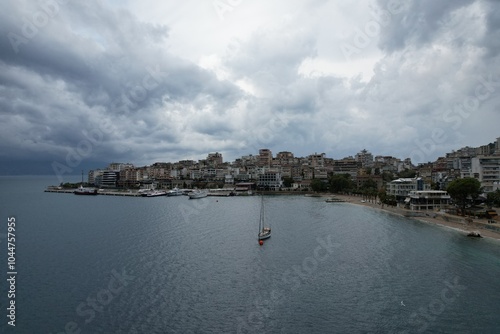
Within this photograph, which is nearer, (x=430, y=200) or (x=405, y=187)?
(x=430, y=200)

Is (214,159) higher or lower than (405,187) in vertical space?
higher

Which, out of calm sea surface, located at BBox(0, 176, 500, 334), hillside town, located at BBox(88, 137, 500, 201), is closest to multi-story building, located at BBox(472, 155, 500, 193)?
hillside town, located at BBox(88, 137, 500, 201)

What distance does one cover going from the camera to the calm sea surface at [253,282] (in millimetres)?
14266

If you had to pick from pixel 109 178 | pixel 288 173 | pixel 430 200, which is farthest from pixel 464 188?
pixel 109 178

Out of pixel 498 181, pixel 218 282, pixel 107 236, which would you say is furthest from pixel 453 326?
pixel 498 181

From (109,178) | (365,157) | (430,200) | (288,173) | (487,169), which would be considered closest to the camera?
(430,200)

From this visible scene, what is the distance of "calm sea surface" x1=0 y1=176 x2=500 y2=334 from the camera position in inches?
562

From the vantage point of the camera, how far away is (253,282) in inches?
739

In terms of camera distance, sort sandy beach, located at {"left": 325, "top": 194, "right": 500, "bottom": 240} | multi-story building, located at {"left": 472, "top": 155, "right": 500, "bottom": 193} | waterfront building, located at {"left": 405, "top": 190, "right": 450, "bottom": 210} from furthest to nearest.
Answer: multi-story building, located at {"left": 472, "top": 155, "right": 500, "bottom": 193} < waterfront building, located at {"left": 405, "top": 190, "right": 450, "bottom": 210} < sandy beach, located at {"left": 325, "top": 194, "right": 500, "bottom": 240}

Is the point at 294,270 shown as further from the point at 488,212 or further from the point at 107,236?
the point at 488,212

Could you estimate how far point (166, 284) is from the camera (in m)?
18.5

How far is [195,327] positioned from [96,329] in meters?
3.74

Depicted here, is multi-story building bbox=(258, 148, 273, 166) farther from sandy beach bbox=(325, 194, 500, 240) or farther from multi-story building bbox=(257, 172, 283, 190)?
sandy beach bbox=(325, 194, 500, 240)

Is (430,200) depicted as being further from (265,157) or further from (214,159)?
(214,159)
